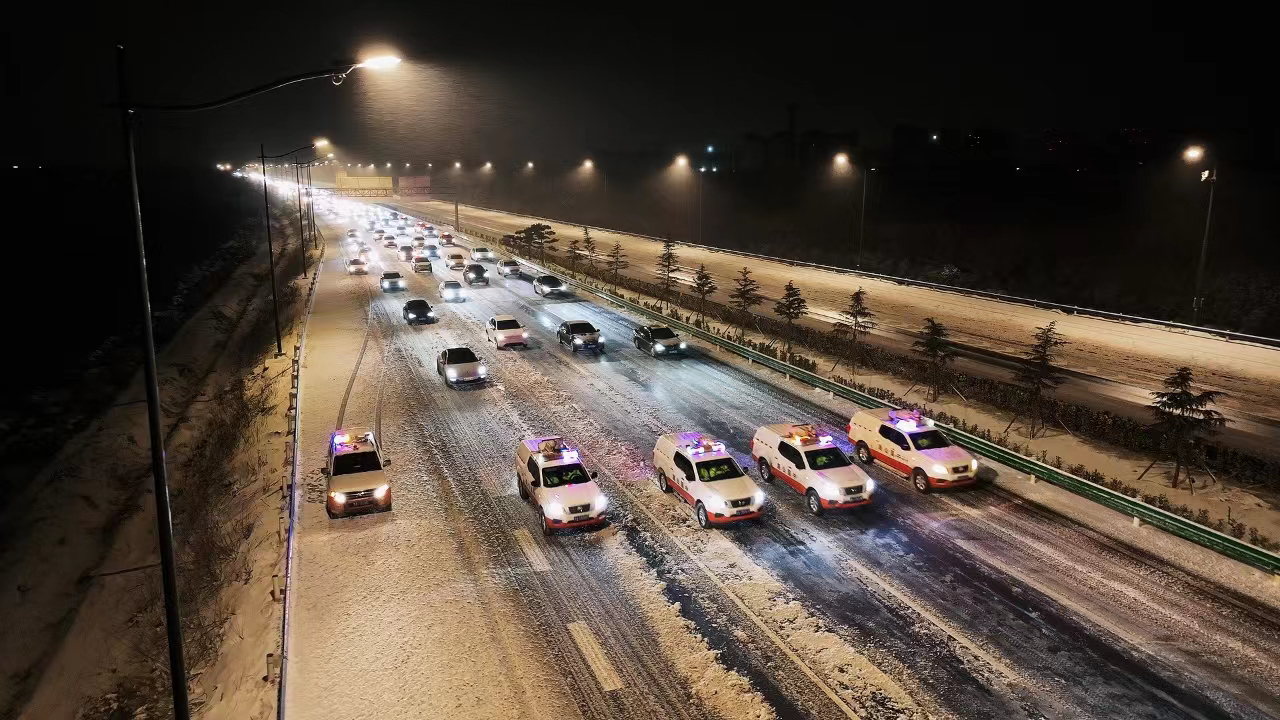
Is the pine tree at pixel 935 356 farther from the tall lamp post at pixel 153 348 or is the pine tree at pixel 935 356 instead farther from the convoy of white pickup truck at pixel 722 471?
the tall lamp post at pixel 153 348

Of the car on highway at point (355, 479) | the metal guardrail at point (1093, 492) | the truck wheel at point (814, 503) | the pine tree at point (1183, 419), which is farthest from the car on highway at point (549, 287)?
the pine tree at point (1183, 419)

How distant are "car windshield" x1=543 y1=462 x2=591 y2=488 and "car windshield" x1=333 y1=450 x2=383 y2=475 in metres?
4.62

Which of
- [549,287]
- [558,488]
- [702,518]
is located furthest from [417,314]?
[702,518]

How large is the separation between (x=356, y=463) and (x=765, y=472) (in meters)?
11.1

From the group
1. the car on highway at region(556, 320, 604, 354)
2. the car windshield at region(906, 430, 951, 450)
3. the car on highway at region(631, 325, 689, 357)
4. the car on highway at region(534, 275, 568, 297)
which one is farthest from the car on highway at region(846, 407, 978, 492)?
the car on highway at region(534, 275, 568, 297)

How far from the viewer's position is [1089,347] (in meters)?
37.4

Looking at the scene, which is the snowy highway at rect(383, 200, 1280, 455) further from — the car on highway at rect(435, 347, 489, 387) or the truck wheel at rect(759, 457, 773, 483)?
the car on highway at rect(435, 347, 489, 387)

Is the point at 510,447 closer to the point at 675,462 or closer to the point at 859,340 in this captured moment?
the point at 675,462

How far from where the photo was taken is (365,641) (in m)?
14.3

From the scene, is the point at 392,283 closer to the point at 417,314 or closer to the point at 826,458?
the point at 417,314

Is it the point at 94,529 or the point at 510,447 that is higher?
the point at 510,447

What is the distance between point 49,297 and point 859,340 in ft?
240

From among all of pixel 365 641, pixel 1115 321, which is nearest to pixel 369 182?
pixel 1115 321

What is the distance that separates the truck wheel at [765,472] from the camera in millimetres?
22250
